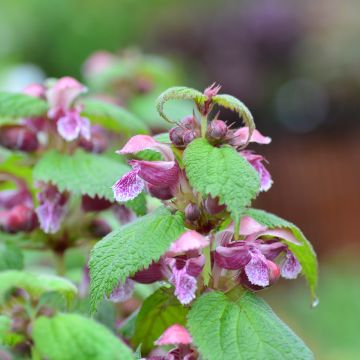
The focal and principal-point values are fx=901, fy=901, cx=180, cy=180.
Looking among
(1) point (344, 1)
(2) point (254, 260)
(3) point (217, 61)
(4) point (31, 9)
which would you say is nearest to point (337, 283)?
(3) point (217, 61)

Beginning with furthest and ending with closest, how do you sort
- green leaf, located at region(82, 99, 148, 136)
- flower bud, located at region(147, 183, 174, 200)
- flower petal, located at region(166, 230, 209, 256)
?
1. green leaf, located at region(82, 99, 148, 136)
2. flower bud, located at region(147, 183, 174, 200)
3. flower petal, located at region(166, 230, 209, 256)

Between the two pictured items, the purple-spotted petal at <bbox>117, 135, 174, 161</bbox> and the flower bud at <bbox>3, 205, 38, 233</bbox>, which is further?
the flower bud at <bbox>3, 205, 38, 233</bbox>

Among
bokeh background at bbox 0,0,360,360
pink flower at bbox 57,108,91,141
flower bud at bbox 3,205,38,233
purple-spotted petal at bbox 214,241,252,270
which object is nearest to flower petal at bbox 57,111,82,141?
pink flower at bbox 57,108,91,141

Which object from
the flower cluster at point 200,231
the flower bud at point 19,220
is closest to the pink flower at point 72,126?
the flower bud at point 19,220

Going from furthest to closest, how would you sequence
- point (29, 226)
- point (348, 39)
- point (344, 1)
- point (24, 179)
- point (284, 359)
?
point (344, 1) < point (348, 39) < point (24, 179) < point (29, 226) < point (284, 359)

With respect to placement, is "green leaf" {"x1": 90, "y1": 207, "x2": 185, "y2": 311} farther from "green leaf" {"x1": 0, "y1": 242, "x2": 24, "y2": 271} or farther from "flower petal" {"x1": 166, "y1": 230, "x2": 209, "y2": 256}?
"green leaf" {"x1": 0, "y1": 242, "x2": 24, "y2": 271}

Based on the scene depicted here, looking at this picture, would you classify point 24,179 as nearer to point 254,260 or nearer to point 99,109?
point 99,109

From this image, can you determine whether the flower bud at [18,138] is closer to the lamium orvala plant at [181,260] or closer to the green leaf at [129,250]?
the lamium orvala plant at [181,260]
